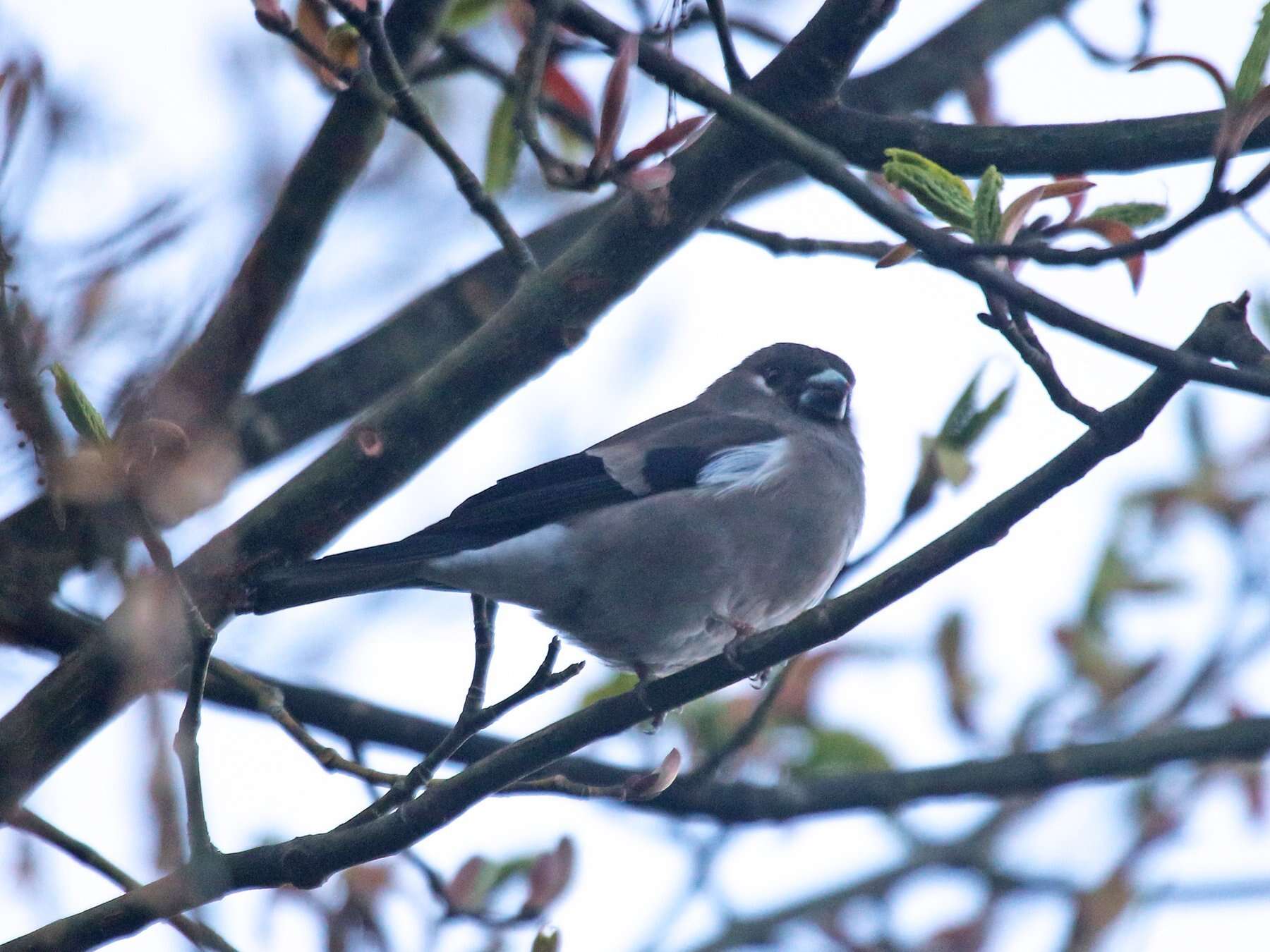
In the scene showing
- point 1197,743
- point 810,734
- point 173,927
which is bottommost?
point 173,927

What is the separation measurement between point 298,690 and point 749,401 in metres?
2.68

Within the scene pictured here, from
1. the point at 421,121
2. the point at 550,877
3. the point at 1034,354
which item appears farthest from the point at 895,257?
the point at 550,877

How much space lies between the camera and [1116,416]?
280cm

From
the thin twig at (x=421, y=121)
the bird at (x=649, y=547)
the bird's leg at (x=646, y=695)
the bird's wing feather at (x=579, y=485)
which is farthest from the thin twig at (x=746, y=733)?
the thin twig at (x=421, y=121)

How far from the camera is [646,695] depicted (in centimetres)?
366

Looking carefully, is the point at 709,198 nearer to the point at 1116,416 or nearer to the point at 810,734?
the point at 1116,416

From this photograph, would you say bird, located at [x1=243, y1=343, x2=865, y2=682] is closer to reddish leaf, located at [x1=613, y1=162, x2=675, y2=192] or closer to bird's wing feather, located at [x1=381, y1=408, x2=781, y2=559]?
bird's wing feather, located at [x1=381, y1=408, x2=781, y2=559]

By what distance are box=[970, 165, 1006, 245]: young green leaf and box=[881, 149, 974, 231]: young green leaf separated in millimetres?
36

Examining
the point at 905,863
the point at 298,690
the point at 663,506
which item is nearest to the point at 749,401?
the point at 663,506

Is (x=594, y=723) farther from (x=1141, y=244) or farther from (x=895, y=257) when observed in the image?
(x=1141, y=244)

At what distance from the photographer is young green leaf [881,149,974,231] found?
2.94 meters

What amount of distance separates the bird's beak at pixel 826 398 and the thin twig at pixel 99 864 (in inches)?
143

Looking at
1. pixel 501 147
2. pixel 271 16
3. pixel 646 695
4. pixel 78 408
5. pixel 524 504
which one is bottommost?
pixel 646 695

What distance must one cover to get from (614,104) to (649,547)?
6.35 feet
